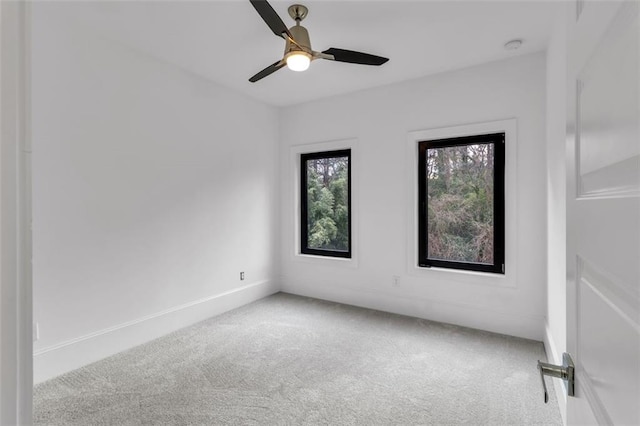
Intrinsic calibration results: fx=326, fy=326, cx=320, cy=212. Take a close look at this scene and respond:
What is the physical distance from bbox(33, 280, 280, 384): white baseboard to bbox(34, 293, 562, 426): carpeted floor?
3.4 inches

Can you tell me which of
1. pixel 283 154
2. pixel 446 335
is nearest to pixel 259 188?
pixel 283 154

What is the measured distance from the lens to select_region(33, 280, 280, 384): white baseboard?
2.35 metres

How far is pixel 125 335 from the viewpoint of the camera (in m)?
2.80

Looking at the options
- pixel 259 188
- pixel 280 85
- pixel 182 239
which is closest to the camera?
pixel 182 239

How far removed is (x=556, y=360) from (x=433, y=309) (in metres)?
1.29

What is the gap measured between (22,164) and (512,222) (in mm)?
3415

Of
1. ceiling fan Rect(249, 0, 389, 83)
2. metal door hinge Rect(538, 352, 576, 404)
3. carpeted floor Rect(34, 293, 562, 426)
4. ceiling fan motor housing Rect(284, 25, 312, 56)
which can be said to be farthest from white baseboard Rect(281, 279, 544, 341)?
ceiling fan motor housing Rect(284, 25, 312, 56)

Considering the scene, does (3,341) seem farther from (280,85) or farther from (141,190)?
(280,85)

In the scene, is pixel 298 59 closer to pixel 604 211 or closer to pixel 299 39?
pixel 299 39

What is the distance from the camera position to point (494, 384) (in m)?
2.23

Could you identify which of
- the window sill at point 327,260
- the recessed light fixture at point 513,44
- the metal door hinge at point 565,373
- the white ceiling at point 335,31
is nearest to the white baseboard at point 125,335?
the window sill at point 327,260

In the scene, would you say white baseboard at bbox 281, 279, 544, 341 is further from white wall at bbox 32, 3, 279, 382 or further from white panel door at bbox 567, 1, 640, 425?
white panel door at bbox 567, 1, 640, 425

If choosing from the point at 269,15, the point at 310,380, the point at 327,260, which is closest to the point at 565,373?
the point at 310,380

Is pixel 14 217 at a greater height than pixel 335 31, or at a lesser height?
lesser
